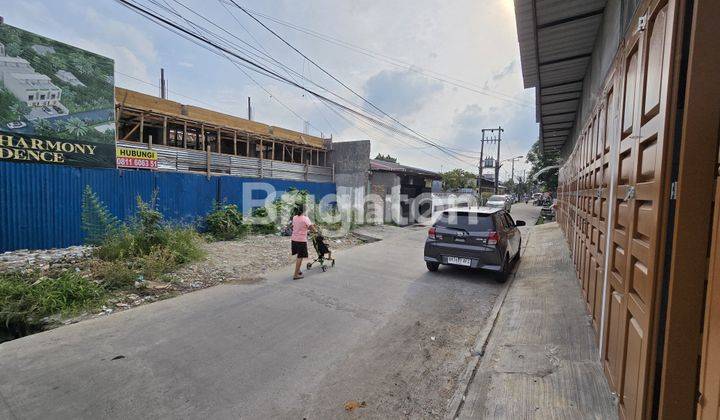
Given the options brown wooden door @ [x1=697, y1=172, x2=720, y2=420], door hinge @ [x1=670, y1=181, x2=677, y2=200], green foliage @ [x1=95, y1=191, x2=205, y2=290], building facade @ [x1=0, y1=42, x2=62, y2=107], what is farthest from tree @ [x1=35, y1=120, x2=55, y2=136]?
brown wooden door @ [x1=697, y1=172, x2=720, y2=420]

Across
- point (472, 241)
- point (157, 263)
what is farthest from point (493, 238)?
point (157, 263)

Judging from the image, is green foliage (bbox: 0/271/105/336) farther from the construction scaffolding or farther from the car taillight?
the construction scaffolding

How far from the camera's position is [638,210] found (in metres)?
2.02

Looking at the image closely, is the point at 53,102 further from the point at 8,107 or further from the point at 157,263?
the point at 157,263

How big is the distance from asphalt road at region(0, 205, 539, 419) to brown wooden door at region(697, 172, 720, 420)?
1766 millimetres

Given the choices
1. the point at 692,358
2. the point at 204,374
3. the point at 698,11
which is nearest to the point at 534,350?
the point at 692,358

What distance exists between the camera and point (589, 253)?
13.5 feet

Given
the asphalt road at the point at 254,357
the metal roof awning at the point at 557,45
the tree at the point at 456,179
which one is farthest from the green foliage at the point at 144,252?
the tree at the point at 456,179

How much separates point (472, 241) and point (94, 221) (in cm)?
908

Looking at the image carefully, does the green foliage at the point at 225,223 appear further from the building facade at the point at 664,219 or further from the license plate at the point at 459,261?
the building facade at the point at 664,219

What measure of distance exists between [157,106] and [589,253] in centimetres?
1680

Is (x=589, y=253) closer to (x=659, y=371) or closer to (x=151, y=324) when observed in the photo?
(x=659, y=371)

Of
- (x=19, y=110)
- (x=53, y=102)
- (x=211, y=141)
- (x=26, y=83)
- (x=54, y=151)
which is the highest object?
(x=26, y=83)

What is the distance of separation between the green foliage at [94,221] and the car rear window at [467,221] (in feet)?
23.6
